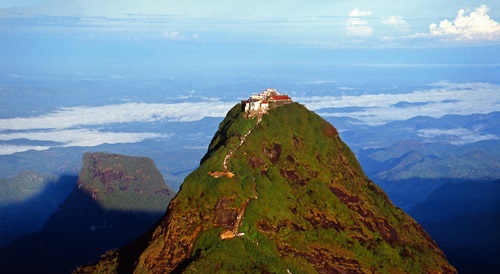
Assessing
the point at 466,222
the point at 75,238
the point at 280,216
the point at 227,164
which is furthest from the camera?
the point at 466,222

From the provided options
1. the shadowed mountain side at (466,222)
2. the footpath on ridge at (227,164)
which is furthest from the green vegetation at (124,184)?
the footpath on ridge at (227,164)

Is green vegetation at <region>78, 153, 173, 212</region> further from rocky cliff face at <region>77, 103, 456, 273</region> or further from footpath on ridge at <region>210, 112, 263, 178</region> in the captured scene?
footpath on ridge at <region>210, 112, 263, 178</region>

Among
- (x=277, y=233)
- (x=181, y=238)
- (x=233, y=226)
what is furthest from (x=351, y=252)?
(x=181, y=238)

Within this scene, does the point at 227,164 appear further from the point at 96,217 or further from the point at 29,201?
the point at 29,201

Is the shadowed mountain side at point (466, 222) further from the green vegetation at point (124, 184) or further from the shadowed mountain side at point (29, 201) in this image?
the shadowed mountain side at point (29, 201)

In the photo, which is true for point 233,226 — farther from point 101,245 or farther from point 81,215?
point 81,215

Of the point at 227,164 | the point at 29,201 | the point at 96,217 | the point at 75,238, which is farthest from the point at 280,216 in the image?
the point at 29,201

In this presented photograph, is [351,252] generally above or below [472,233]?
above
